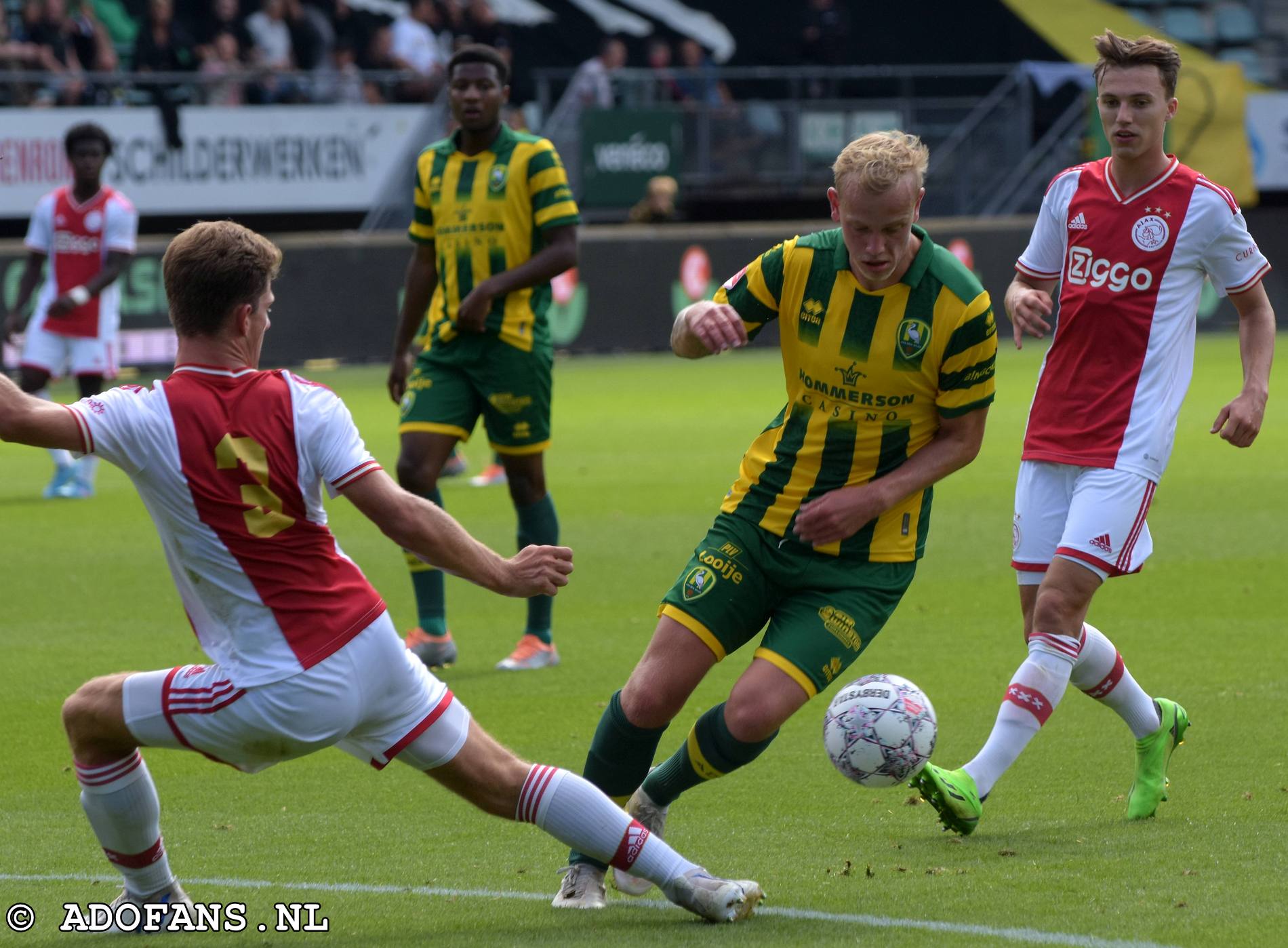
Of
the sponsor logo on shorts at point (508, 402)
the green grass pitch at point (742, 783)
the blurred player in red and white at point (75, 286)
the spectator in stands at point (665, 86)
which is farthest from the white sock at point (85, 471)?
the spectator in stands at point (665, 86)

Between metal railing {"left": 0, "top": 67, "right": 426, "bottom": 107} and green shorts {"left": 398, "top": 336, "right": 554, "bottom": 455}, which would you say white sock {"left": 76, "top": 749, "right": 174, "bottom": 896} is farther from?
metal railing {"left": 0, "top": 67, "right": 426, "bottom": 107}

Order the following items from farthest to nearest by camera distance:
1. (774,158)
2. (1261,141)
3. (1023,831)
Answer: (1261,141) → (774,158) → (1023,831)

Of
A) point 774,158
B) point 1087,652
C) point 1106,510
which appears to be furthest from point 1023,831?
point 774,158

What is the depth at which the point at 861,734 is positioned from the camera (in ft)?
16.5

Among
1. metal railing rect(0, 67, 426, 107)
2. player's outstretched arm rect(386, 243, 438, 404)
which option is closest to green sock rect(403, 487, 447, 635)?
player's outstretched arm rect(386, 243, 438, 404)

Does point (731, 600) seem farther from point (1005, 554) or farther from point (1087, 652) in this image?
point (1005, 554)

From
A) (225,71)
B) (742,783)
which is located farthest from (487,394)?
(225,71)

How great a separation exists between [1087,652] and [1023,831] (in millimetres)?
595

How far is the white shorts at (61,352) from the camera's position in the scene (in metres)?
13.3

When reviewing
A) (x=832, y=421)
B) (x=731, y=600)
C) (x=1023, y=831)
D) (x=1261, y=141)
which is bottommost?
(x=1261, y=141)

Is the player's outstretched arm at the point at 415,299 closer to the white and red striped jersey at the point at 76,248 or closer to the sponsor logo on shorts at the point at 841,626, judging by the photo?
the sponsor logo on shorts at the point at 841,626

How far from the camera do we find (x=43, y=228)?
1338cm

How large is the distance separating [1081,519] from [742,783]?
4.56 feet

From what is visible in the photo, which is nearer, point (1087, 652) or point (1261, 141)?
point (1087, 652)
